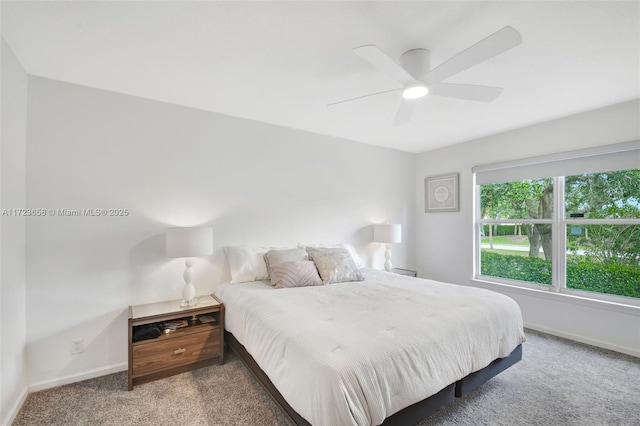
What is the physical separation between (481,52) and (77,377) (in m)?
3.65

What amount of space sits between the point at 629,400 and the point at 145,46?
13.5ft

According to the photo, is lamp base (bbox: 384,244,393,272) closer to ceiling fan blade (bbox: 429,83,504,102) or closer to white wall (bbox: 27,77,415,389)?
white wall (bbox: 27,77,415,389)

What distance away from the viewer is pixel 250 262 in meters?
2.91

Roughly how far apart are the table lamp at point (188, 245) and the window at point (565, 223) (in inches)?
141

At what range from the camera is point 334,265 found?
9.59ft

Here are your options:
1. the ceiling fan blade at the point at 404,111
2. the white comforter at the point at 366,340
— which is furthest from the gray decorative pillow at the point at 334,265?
the ceiling fan blade at the point at 404,111

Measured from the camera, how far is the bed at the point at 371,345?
130 centimetres

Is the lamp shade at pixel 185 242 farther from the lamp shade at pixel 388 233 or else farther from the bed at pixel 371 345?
the lamp shade at pixel 388 233

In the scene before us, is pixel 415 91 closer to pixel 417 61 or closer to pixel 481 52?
pixel 417 61

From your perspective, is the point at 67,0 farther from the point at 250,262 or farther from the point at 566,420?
the point at 566,420

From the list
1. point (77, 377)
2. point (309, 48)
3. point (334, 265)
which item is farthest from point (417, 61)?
point (77, 377)

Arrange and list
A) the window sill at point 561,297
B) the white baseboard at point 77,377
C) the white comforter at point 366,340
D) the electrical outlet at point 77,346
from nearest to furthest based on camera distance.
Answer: the white comforter at point 366,340, the white baseboard at point 77,377, the electrical outlet at point 77,346, the window sill at point 561,297

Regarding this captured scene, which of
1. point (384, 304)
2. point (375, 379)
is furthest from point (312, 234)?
point (375, 379)

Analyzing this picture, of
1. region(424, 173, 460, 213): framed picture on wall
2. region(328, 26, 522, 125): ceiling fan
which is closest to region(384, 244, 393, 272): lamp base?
region(424, 173, 460, 213): framed picture on wall
